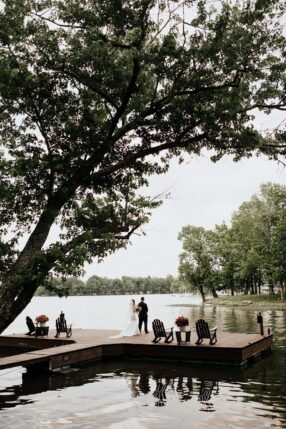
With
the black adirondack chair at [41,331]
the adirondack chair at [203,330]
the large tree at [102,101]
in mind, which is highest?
the large tree at [102,101]

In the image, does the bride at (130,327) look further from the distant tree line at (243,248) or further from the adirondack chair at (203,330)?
the distant tree line at (243,248)

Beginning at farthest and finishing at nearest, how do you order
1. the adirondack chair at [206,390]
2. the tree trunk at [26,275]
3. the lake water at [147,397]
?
1. the adirondack chair at [206,390]
2. the lake water at [147,397]
3. the tree trunk at [26,275]

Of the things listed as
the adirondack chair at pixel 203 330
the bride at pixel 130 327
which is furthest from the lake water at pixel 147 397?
the bride at pixel 130 327

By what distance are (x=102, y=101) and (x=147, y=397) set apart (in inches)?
365

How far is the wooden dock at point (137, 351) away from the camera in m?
17.2

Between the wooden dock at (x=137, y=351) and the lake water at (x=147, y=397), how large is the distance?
59 cm

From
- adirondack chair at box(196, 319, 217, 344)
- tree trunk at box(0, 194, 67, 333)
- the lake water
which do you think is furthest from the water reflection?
tree trunk at box(0, 194, 67, 333)

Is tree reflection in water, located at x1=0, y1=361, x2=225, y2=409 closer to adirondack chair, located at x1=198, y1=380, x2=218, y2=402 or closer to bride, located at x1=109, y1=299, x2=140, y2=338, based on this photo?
adirondack chair, located at x1=198, y1=380, x2=218, y2=402

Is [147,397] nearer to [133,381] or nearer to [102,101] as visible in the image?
[133,381]

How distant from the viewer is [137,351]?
1992cm

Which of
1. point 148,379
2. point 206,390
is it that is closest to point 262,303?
point 148,379

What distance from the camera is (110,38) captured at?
1108cm

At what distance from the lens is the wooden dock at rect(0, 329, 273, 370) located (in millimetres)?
17250

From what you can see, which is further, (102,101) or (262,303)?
(262,303)
